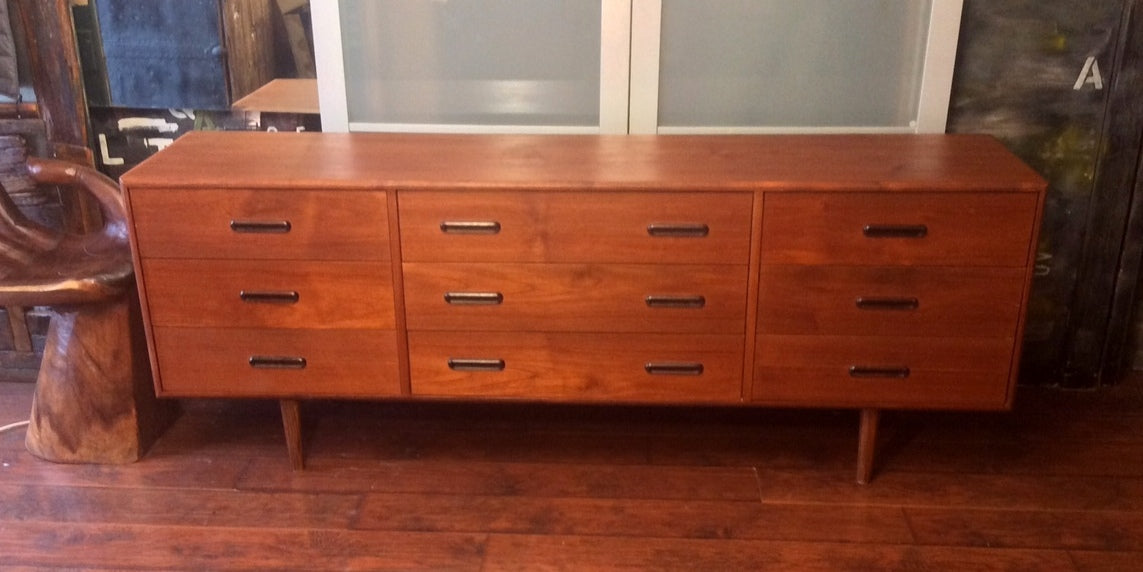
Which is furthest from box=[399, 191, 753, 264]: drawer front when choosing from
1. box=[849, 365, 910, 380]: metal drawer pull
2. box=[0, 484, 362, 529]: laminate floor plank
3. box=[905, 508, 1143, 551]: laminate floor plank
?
box=[905, 508, 1143, 551]: laminate floor plank

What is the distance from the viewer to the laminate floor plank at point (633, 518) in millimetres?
1968

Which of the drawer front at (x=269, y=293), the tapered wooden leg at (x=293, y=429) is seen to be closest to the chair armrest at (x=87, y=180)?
the drawer front at (x=269, y=293)

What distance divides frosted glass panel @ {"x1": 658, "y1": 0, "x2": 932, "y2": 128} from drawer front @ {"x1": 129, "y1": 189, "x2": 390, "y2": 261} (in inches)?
32.1

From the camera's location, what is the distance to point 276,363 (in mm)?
2021

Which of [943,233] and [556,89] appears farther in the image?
[556,89]

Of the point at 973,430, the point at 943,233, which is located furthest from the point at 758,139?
the point at 973,430

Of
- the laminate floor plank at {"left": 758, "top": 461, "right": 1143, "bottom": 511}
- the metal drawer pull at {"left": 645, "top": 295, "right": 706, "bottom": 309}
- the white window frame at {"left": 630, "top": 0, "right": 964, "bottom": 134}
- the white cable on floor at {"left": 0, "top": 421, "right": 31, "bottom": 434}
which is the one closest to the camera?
the metal drawer pull at {"left": 645, "top": 295, "right": 706, "bottom": 309}

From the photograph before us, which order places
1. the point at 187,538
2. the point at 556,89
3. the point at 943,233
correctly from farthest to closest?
1. the point at 556,89
2. the point at 187,538
3. the point at 943,233

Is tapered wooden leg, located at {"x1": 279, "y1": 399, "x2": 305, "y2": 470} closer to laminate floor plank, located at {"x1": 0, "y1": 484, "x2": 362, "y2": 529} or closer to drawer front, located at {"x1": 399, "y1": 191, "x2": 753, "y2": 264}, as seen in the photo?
laminate floor plank, located at {"x1": 0, "y1": 484, "x2": 362, "y2": 529}

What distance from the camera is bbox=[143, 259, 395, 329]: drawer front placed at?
1932 mm

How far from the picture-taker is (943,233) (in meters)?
1.84

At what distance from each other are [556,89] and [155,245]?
987mm

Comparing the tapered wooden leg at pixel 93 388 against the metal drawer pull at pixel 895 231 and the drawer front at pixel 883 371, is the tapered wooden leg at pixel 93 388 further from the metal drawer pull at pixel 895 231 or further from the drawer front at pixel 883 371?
the metal drawer pull at pixel 895 231

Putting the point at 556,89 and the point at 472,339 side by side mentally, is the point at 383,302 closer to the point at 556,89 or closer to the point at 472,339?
the point at 472,339
